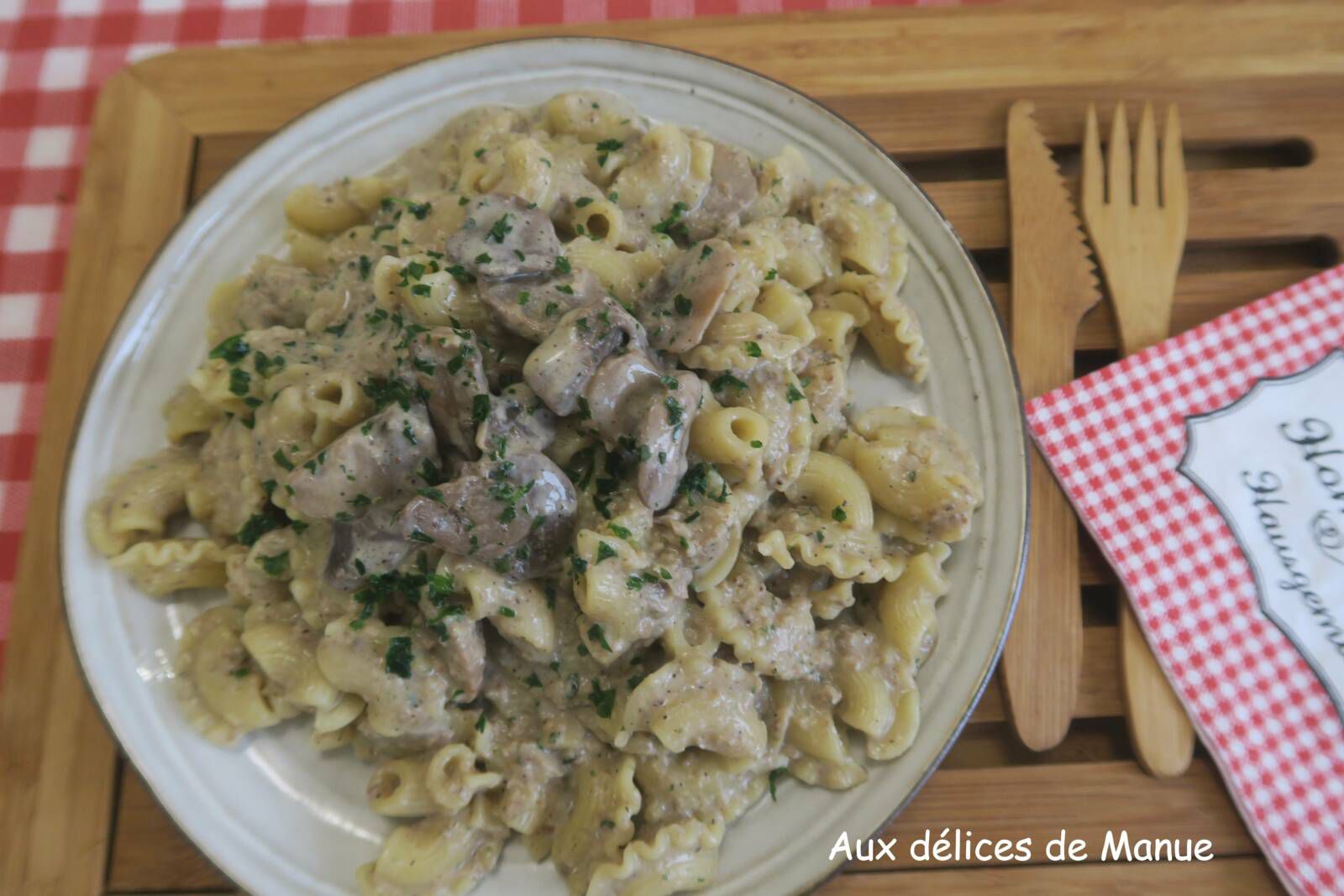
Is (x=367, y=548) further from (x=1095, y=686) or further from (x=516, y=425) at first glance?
(x=1095, y=686)

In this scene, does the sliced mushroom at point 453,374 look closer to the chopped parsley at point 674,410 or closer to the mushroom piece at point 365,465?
the mushroom piece at point 365,465

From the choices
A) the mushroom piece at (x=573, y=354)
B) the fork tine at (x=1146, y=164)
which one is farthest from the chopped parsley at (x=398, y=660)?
the fork tine at (x=1146, y=164)

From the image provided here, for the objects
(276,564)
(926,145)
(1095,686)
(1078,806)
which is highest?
(926,145)

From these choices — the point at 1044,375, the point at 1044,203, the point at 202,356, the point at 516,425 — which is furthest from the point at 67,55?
the point at 1044,375

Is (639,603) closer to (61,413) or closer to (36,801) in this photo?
(36,801)

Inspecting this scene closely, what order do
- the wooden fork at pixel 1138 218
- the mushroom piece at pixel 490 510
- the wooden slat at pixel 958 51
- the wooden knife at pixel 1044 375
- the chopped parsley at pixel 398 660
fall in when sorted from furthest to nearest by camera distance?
the wooden slat at pixel 958 51 → the wooden fork at pixel 1138 218 → the wooden knife at pixel 1044 375 → the chopped parsley at pixel 398 660 → the mushroom piece at pixel 490 510
